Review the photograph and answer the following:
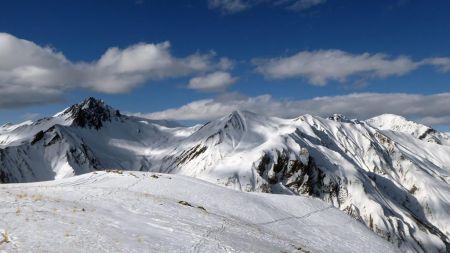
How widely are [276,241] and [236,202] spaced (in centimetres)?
1268

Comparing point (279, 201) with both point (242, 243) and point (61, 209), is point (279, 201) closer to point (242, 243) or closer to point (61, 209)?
point (242, 243)

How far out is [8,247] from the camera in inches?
851

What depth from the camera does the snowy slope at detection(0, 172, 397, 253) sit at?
82.2 feet

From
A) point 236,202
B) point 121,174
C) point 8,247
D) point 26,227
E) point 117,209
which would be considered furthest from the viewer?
point 121,174

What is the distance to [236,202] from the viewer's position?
4775 centimetres

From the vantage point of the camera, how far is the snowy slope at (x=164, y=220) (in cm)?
2506

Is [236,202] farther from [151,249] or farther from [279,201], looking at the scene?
[151,249]

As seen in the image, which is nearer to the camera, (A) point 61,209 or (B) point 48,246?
(B) point 48,246

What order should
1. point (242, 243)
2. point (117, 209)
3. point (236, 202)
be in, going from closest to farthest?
point (242, 243)
point (117, 209)
point (236, 202)

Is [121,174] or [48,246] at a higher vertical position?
[121,174]

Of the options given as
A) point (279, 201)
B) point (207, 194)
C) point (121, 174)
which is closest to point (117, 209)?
point (207, 194)

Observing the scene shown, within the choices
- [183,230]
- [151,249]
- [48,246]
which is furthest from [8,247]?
[183,230]

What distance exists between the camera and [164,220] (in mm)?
32812

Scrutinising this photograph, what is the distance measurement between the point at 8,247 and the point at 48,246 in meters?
1.80
